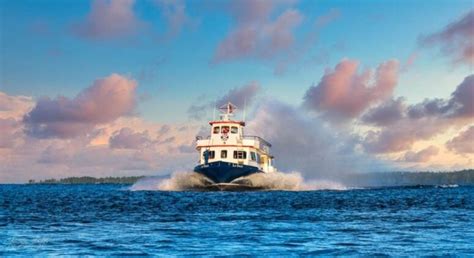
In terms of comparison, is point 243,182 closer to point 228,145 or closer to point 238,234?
point 228,145

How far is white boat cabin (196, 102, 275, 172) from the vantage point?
87.2 m

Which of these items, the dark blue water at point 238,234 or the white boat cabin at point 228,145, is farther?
the white boat cabin at point 228,145

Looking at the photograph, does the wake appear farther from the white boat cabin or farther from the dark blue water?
the dark blue water

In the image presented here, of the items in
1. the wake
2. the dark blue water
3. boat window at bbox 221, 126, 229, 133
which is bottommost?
the dark blue water

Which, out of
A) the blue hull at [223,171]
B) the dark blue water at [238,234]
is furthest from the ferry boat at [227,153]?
the dark blue water at [238,234]

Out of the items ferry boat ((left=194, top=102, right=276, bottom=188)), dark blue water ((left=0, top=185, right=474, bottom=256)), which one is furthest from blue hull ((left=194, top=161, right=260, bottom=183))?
dark blue water ((left=0, top=185, right=474, bottom=256))

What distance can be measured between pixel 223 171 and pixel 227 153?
463 cm

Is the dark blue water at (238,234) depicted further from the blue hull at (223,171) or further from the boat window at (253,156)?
the boat window at (253,156)

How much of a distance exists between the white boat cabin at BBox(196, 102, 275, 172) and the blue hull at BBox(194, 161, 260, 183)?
166 centimetres

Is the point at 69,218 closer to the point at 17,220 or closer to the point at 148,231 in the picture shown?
the point at 17,220

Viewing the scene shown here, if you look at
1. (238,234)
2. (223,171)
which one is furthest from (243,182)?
(238,234)

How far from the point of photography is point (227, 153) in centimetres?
8762

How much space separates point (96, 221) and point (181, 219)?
17.3ft

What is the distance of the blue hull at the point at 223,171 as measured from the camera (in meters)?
83.0
